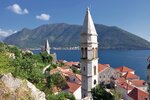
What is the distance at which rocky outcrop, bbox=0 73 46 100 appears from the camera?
1289 centimetres

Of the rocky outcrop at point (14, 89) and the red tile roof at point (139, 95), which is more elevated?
the rocky outcrop at point (14, 89)

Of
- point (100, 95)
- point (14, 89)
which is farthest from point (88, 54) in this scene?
point (14, 89)

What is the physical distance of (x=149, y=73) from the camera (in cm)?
2339

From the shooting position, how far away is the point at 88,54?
92.0 ft

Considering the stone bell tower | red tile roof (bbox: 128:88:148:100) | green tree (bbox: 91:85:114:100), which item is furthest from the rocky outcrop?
red tile roof (bbox: 128:88:148:100)

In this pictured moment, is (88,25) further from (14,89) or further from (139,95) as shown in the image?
(139,95)

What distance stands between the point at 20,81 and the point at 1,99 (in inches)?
68.0

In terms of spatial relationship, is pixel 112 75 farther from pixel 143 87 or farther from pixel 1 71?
pixel 1 71

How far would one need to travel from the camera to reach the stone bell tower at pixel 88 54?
90.4 feet

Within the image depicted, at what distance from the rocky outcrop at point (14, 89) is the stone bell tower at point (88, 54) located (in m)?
14.2

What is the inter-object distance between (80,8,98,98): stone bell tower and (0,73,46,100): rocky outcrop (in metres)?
14.2

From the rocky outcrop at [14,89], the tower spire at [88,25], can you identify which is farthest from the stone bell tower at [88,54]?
the rocky outcrop at [14,89]

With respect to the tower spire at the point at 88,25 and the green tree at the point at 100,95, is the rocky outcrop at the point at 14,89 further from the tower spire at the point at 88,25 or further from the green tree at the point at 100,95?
the tower spire at the point at 88,25

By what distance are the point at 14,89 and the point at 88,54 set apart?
15.6 m
